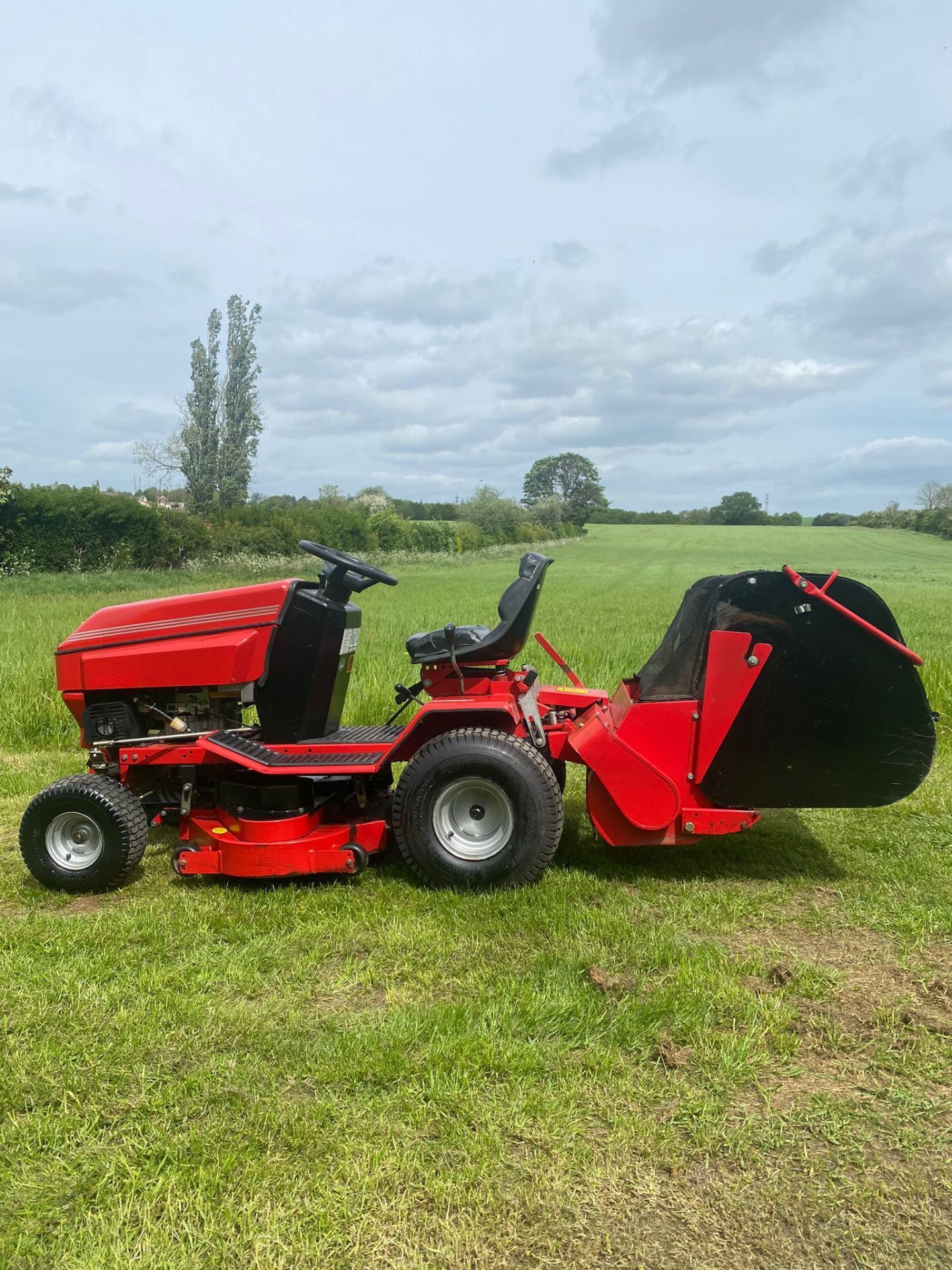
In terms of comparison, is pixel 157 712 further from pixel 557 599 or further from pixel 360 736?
pixel 557 599

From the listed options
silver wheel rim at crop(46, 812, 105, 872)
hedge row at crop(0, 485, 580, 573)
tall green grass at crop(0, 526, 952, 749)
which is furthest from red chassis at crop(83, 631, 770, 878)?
hedge row at crop(0, 485, 580, 573)

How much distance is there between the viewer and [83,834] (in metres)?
4.21

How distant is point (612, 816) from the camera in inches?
163

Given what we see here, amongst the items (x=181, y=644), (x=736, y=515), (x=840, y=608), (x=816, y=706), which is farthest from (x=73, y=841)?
(x=736, y=515)

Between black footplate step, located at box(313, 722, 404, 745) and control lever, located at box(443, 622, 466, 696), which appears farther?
black footplate step, located at box(313, 722, 404, 745)

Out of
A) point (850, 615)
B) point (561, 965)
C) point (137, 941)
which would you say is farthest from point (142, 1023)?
point (850, 615)

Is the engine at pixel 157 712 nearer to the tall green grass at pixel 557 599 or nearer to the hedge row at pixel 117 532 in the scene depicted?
the tall green grass at pixel 557 599

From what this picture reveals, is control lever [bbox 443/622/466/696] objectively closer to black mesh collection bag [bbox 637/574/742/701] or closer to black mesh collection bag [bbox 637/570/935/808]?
black mesh collection bag [bbox 637/574/742/701]

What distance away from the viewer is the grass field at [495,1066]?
212 centimetres

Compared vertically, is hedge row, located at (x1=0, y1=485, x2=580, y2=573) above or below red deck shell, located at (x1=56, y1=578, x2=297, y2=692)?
above

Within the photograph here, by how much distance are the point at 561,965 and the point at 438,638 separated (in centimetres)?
169

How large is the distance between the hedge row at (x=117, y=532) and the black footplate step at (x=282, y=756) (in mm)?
26909

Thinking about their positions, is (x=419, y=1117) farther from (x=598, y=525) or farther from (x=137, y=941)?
(x=598, y=525)

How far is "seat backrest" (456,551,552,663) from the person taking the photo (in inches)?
166
